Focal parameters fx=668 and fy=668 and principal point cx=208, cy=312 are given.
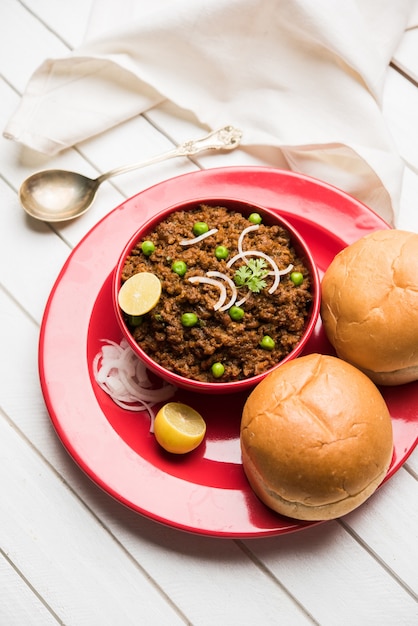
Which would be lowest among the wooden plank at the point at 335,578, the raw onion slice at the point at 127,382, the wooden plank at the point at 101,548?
the wooden plank at the point at 101,548

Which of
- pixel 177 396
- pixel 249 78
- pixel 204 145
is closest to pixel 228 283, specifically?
pixel 177 396

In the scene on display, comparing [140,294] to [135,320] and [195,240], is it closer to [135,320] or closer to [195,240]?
[135,320]

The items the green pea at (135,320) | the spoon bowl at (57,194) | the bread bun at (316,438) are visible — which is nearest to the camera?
the bread bun at (316,438)

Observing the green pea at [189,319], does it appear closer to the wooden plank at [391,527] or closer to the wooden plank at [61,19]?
the wooden plank at [391,527]

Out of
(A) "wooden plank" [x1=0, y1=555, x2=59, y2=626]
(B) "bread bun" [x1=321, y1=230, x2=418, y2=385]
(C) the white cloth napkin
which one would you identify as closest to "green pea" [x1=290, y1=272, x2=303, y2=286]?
(B) "bread bun" [x1=321, y1=230, x2=418, y2=385]

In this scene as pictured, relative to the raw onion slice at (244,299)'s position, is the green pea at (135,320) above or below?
below

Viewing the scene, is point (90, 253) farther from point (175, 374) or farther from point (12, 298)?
point (175, 374)

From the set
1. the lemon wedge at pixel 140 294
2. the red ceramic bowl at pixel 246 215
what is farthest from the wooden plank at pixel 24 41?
the lemon wedge at pixel 140 294
